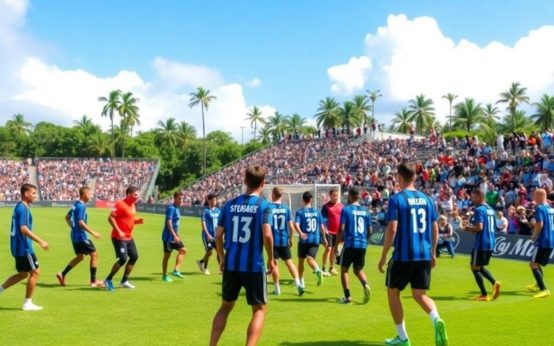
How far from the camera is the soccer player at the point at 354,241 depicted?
10.2 metres

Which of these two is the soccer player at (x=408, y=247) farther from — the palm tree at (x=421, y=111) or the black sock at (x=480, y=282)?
the palm tree at (x=421, y=111)

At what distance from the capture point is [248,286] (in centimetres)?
620

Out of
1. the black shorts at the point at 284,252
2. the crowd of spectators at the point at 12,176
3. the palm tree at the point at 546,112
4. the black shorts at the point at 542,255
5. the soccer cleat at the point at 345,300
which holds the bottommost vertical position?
the soccer cleat at the point at 345,300

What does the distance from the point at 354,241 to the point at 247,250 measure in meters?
4.37

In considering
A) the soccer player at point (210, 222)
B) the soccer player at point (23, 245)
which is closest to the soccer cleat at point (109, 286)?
the soccer player at point (23, 245)

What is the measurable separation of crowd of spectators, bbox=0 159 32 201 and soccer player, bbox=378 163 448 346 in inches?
2290

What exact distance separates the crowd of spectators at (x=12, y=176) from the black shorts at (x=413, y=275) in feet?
191

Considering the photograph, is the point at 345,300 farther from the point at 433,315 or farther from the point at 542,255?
the point at 542,255

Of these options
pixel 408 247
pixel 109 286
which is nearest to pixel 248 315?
pixel 408 247

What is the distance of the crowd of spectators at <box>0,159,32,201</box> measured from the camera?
59.7m

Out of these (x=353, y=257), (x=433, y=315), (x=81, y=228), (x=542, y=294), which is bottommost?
(x=542, y=294)

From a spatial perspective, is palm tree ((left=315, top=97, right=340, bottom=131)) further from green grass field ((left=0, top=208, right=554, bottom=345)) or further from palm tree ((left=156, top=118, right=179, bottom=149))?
green grass field ((left=0, top=208, right=554, bottom=345))

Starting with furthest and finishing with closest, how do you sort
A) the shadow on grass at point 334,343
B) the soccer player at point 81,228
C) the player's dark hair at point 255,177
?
1. the soccer player at point 81,228
2. the shadow on grass at point 334,343
3. the player's dark hair at point 255,177

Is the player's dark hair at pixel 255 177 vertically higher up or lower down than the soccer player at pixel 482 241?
higher up
